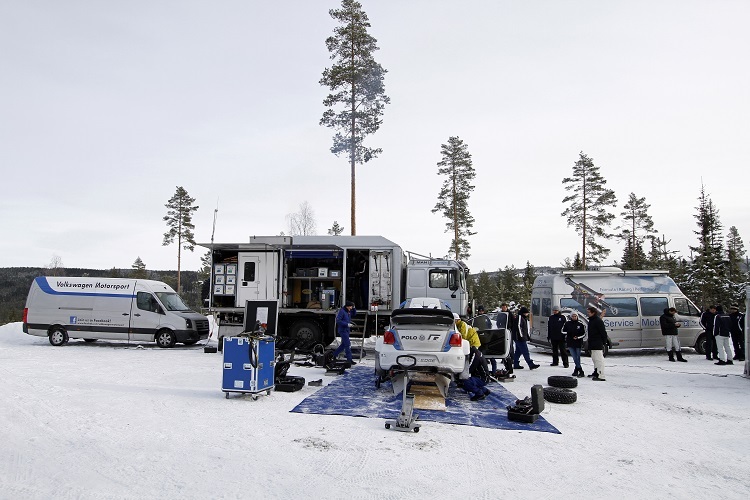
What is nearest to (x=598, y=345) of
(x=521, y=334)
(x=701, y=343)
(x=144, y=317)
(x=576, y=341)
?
(x=576, y=341)

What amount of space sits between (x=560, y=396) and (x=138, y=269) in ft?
192

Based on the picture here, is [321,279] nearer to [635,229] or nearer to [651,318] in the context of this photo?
[651,318]

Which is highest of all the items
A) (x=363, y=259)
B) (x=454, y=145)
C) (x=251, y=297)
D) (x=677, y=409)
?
(x=454, y=145)

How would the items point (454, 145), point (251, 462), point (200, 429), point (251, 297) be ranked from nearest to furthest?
point (251, 462) < point (200, 429) < point (251, 297) < point (454, 145)

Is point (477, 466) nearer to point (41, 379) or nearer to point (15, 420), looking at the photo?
point (15, 420)

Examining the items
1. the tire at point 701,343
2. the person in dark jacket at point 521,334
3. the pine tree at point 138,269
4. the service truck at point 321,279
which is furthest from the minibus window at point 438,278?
the pine tree at point 138,269

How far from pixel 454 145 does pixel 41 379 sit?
30471 millimetres

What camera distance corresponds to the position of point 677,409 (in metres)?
7.91

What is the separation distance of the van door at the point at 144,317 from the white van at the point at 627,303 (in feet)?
40.7

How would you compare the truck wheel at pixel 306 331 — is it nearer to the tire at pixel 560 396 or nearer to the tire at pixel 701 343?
the tire at pixel 560 396

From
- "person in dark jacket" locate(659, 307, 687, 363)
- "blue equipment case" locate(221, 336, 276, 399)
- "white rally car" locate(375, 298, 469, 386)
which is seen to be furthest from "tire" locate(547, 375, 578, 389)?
"person in dark jacket" locate(659, 307, 687, 363)

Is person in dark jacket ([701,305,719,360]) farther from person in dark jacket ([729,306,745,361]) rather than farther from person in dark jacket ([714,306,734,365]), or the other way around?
person in dark jacket ([714,306,734,365])

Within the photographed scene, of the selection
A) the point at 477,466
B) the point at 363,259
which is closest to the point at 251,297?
the point at 363,259

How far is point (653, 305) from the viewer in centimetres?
1530
